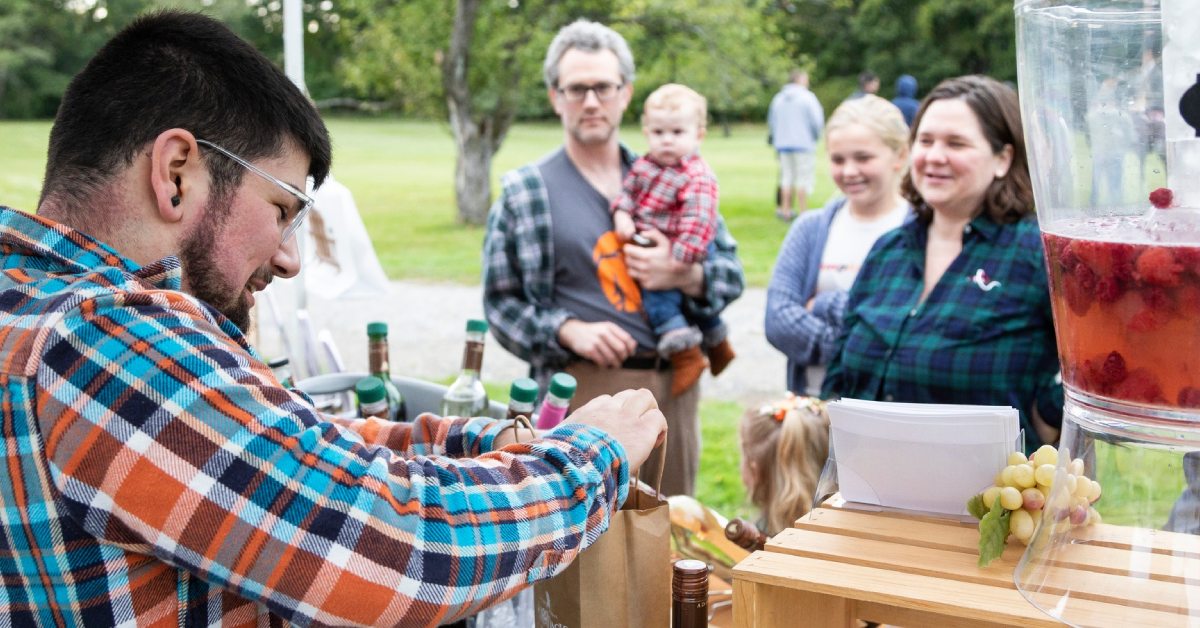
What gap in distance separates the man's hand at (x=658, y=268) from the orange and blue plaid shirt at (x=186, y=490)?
200 cm

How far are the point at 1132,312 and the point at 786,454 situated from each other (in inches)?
65.1

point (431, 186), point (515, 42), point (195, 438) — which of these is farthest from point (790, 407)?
point (431, 186)

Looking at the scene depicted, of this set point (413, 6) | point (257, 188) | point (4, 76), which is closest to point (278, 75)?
point (257, 188)

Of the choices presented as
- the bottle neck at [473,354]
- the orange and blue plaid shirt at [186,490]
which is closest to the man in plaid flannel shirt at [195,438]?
the orange and blue plaid shirt at [186,490]

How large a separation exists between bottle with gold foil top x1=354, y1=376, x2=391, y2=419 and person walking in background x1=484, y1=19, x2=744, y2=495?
1098mm

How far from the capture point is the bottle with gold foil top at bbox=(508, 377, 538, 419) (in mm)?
1709

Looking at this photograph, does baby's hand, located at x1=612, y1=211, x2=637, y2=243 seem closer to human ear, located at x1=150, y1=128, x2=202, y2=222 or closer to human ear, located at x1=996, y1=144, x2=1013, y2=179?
human ear, located at x1=996, y1=144, x2=1013, y2=179

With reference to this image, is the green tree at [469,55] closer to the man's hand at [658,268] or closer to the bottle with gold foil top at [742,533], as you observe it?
the man's hand at [658,268]

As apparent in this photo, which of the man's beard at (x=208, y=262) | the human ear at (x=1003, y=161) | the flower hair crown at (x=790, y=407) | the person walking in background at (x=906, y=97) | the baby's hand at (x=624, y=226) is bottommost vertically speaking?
the flower hair crown at (x=790, y=407)

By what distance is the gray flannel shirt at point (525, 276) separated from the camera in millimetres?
3008

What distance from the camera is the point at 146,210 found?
114 centimetres

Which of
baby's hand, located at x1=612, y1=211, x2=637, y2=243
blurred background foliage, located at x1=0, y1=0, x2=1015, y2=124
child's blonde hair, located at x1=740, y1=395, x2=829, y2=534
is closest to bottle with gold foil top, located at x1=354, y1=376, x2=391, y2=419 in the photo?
child's blonde hair, located at x1=740, y1=395, x2=829, y2=534

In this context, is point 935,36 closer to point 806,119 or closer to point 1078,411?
point 806,119

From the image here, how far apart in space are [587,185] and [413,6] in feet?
31.6
